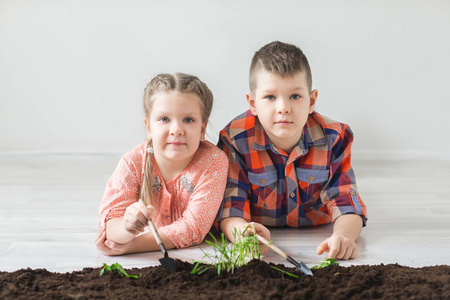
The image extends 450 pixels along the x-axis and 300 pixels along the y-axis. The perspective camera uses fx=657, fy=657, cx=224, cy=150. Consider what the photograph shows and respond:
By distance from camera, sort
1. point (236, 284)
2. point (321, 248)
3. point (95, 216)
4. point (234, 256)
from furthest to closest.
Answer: point (95, 216)
point (321, 248)
point (234, 256)
point (236, 284)

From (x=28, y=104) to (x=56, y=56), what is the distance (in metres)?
0.31

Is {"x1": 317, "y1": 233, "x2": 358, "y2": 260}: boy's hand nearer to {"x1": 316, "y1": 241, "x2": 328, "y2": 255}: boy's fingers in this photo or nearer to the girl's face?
{"x1": 316, "y1": 241, "x2": 328, "y2": 255}: boy's fingers

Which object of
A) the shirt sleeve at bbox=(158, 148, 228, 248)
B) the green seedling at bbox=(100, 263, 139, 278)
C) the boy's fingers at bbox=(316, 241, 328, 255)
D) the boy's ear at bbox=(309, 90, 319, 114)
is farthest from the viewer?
the boy's ear at bbox=(309, 90, 319, 114)

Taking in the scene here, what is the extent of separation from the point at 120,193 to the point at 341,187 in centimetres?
78

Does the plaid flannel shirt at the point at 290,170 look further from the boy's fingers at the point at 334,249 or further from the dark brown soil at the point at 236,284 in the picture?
the dark brown soil at the point at 236,284

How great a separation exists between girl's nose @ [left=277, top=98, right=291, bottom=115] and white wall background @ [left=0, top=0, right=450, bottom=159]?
1259 millimetres

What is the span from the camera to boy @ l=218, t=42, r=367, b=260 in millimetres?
2273

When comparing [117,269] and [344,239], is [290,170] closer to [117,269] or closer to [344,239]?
[344,239]

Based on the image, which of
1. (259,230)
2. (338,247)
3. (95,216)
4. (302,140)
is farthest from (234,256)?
(95,216)

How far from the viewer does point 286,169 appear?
7.65 ft

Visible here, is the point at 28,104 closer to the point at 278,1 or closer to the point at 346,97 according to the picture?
the point at 278,1

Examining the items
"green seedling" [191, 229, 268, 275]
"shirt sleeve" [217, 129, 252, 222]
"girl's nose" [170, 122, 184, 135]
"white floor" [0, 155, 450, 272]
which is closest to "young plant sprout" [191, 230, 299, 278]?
"green seedling" [191, 229, 268, 275]

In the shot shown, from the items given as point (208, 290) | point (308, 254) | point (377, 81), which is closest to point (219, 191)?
point (308, 254)

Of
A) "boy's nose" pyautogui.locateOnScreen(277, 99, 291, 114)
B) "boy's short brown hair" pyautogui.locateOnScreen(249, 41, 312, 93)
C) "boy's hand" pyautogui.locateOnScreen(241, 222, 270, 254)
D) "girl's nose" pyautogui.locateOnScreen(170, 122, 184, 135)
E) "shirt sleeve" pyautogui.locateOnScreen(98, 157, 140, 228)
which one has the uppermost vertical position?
"boy's short brown hair" pyautogui.locateOnScreen(249, 41, 312, 93)
